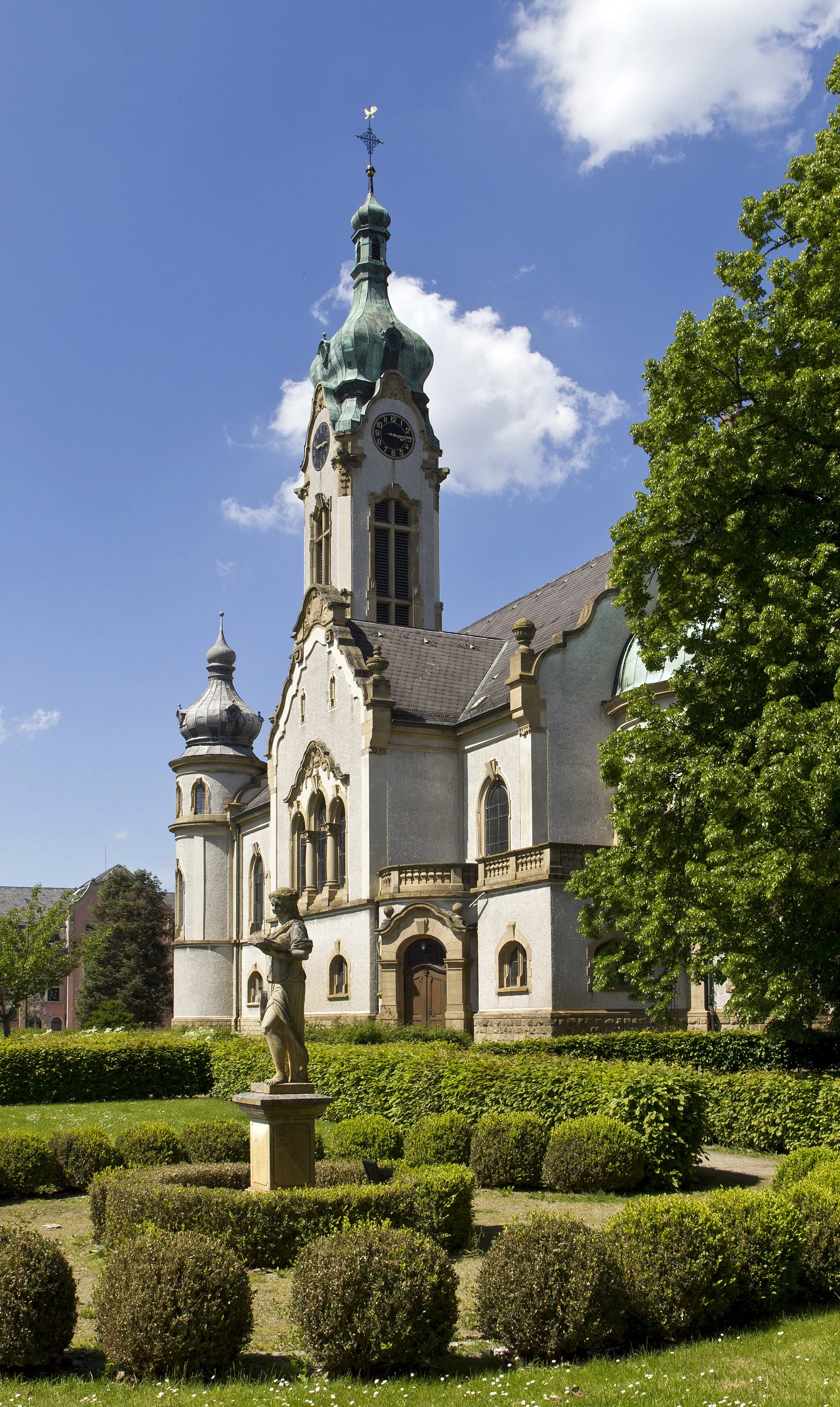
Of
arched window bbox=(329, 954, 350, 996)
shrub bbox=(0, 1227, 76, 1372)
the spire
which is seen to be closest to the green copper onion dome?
the spire

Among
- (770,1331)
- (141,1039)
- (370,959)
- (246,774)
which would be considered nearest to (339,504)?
(246,774)

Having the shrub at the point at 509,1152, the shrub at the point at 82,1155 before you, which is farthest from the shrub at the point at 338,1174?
the shrub at the point at 82,1155

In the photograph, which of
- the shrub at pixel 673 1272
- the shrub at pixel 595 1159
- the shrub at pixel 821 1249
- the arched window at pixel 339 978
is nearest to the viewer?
the shrub at pixel 673 1272

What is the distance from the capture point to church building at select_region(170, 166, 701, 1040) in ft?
106

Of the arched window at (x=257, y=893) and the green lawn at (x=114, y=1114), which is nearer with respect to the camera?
the green lawn at (x=114, y=1114)

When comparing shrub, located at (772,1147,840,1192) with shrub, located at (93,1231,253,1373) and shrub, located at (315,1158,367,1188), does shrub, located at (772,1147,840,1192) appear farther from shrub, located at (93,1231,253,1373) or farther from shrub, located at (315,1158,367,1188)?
shrub, located at (93,1231,253,1373)

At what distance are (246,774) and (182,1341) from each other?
51.8m

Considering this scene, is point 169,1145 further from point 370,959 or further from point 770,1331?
point 370,959

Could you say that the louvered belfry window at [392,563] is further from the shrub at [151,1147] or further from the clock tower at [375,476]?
the shrub at [151,1147]

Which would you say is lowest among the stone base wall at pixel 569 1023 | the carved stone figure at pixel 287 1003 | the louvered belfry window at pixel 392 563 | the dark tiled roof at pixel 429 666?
the stone base wall at pixel 569 1023

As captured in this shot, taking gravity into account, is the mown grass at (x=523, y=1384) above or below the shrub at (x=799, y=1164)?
below

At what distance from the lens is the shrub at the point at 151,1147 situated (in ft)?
50.5

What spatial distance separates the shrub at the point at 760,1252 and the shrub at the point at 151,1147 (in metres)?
7.91

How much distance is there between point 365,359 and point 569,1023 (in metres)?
37.3
